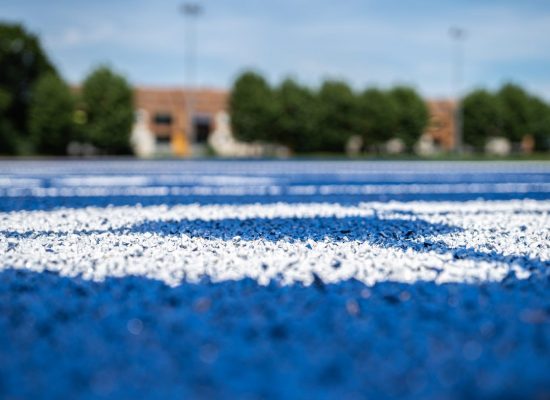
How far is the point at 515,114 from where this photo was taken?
6203 cm

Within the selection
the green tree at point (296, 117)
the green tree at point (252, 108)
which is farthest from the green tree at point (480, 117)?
the green tree at point (252, 108)

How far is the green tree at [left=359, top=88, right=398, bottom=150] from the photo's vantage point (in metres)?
53.6

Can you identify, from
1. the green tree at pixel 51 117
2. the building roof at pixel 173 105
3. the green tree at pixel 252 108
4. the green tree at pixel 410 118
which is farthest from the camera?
the building roof at pixel 173 105

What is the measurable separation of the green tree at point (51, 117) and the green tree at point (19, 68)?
327 centimetres

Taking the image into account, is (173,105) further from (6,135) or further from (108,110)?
(6,135)

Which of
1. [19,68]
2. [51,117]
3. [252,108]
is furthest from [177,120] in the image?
[51,117]

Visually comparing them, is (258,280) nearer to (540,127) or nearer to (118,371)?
(118,371)

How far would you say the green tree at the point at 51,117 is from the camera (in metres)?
42.9

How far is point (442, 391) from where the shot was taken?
207 centimetres

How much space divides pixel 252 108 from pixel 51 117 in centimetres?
1599

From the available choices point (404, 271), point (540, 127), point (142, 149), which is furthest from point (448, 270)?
point (540, 127)

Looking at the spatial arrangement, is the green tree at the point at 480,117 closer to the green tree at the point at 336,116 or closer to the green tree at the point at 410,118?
the green tree at the point at 410,118

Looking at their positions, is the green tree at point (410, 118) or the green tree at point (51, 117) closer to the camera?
the green tree at point (51, 117)

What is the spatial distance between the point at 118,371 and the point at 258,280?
1.43m
